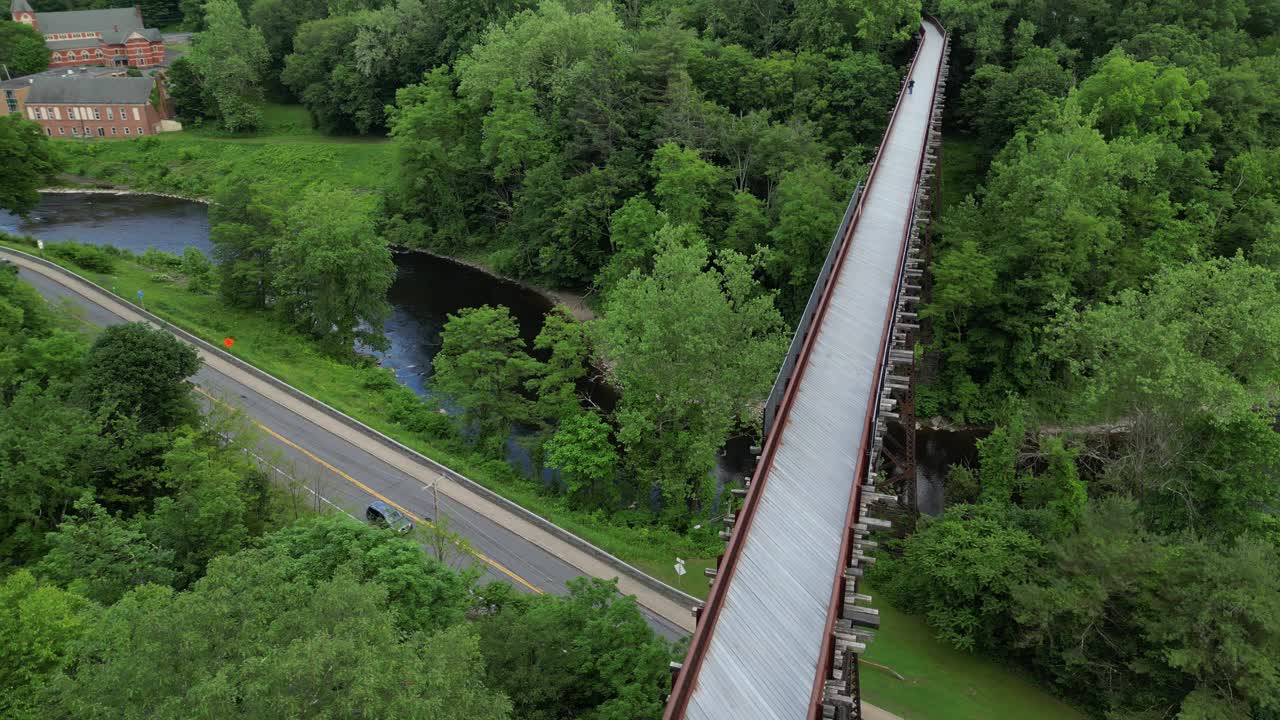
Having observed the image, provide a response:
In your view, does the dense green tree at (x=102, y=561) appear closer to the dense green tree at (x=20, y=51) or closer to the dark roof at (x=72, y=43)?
the dense green tree at (x=20, y=51)

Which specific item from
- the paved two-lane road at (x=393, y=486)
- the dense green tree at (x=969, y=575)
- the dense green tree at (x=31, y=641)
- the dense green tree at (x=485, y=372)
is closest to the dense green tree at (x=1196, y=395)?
the dense green tree at (x=969, y=575)

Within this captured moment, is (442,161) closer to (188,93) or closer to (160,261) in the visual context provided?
(160,261)

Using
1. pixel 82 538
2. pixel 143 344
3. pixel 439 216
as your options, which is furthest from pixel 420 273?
pixel 82 538

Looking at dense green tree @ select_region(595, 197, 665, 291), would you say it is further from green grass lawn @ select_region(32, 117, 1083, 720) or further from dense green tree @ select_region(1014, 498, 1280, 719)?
dense green tree @ select_region(1014, 498, 1280, 719)

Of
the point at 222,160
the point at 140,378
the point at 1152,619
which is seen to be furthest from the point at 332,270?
the point at 222,160

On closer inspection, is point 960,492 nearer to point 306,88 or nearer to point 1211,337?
point 1211,337

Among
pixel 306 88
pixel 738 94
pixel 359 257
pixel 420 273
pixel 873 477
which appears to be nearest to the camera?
pixel 873 477
